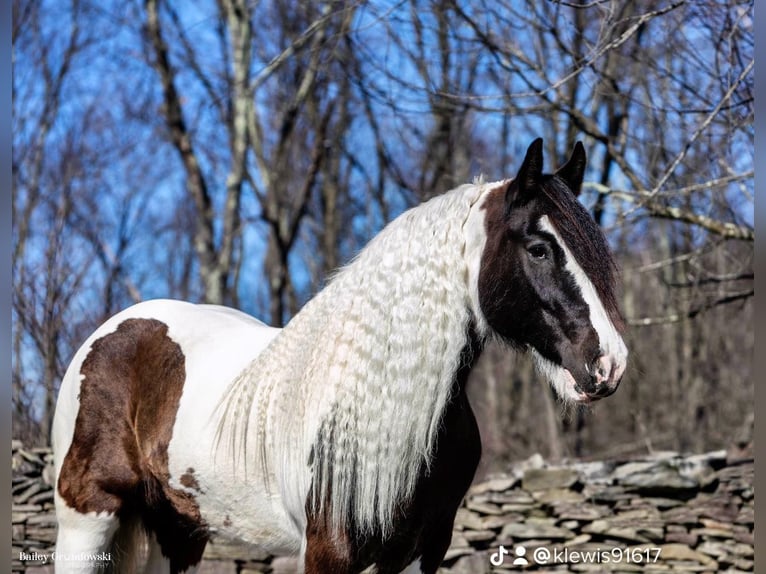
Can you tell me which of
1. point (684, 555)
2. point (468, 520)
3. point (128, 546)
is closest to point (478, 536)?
point (468, 520)

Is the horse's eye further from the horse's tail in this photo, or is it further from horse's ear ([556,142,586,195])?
the horse's tail

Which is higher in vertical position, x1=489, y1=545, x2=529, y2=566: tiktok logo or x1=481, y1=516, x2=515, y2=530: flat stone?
x1=481, y1=516, x2=515, y2=530: flat stone

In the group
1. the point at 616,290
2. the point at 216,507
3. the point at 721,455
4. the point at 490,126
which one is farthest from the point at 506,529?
the point at 490,126

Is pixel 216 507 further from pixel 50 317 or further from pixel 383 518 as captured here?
pixel 50 317

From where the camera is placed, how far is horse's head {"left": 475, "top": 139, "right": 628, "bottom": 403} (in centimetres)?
243

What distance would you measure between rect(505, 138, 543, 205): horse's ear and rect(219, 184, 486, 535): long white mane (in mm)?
189

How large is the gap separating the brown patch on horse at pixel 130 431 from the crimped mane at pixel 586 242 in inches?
64.7

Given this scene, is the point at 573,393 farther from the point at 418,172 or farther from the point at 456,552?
the point at 418,172

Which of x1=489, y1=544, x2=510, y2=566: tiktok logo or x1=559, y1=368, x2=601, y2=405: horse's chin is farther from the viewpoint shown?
x1=489, y1=544, x2=510, y2=566: tiktok logo

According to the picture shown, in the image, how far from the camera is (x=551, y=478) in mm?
6082

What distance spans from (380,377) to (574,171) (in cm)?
96

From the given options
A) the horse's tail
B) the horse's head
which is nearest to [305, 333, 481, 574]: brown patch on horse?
the horse's head

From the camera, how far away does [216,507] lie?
3105mm

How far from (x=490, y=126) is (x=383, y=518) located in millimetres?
10935
